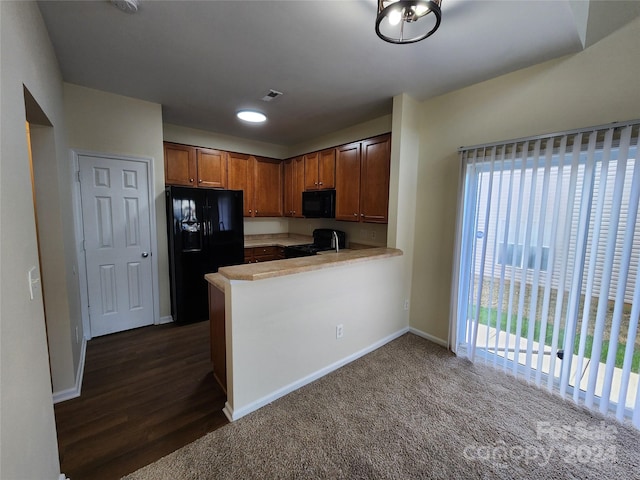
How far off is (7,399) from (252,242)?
150 inches

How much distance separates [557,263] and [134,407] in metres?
3.43

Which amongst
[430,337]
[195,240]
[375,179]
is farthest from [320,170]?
[430,337]

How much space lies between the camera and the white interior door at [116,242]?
9.56 feet

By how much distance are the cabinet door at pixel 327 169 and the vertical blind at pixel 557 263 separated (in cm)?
169

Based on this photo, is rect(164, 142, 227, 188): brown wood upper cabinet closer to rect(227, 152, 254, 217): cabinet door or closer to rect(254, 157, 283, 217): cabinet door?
rect(227, 152, 254, 217): cabinet door

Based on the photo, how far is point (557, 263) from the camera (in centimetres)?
211

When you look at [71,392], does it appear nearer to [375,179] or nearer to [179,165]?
[179,165]

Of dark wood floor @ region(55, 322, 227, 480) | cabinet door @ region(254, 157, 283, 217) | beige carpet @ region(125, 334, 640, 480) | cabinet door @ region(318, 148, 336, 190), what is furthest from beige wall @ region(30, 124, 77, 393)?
cabinet door @ region(318, 148, 336, 190)

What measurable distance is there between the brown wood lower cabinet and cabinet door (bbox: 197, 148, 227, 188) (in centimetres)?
229

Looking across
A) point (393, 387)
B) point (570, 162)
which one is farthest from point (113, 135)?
point (570, 162)

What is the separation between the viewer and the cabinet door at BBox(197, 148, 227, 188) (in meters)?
3.91

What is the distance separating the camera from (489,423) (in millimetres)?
1870

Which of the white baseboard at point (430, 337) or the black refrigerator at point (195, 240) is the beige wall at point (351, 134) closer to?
the black refrigerator at point (195, 240)

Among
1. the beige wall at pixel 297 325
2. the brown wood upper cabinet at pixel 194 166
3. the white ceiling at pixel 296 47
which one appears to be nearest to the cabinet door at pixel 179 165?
the brown wood upper cabinet at pixel 194 166
